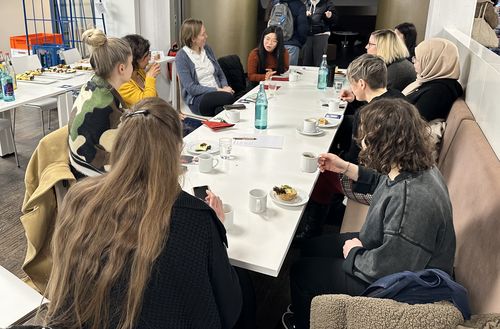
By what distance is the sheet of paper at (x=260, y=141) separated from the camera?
236 centimetres

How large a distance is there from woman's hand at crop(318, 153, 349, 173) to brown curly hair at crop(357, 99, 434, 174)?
0.49 meters

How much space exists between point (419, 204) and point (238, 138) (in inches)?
49.3

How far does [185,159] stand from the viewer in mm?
2119

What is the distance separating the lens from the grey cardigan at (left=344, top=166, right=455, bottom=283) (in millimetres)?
1363

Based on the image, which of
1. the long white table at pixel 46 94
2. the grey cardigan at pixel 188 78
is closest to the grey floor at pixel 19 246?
the long white table at pixel 46 94

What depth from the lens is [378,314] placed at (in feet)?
3.23

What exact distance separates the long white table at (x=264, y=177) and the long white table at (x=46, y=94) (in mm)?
1491

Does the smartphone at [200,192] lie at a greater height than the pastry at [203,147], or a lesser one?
greater

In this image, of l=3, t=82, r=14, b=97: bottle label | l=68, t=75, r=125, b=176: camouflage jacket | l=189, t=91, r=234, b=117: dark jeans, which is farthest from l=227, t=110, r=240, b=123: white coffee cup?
l=3, t=82, r=14, b=97: bottle label

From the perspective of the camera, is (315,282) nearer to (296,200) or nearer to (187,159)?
(296,200)

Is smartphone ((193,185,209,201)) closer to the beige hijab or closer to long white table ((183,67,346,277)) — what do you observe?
long white table ((183,67,346,277))

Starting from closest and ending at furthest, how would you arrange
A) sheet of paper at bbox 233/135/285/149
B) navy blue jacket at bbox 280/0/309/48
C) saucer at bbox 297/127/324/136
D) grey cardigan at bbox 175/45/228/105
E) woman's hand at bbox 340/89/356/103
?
1. sheet of paper at bbox 233/135/285/149
2. saucer at bbox 297/127/324/136
3. woman's hand at bbox 340/89/356/103
4. grey cardigan at bbox 175/45/228/105
5. navy blue jacket at bbox 280/0/309/48

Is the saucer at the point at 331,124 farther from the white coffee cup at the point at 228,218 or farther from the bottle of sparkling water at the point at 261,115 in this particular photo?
the white coffee cup at the point at 228,218

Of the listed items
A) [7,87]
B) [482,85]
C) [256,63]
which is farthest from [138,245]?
[256,63]
